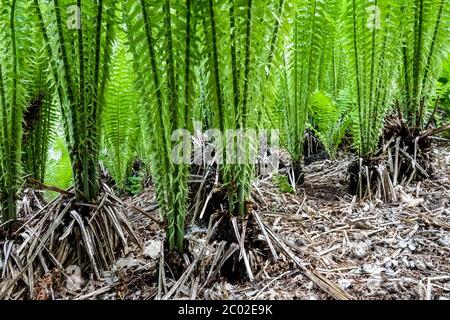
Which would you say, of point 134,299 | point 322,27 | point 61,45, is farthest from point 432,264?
point 61,45

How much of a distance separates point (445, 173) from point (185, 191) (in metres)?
1.63

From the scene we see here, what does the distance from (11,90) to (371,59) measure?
1.47 meters

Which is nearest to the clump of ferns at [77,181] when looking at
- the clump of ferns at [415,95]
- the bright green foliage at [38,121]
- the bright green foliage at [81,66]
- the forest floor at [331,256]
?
the bright green foliage at [81,66]

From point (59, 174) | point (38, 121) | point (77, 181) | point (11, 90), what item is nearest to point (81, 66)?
point (11, 90)

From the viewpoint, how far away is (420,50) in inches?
80.0

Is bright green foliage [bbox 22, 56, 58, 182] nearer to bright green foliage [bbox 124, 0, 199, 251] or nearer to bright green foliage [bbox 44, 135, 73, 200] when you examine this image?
bright green foliage [bbox 44, 135, 73, 200]

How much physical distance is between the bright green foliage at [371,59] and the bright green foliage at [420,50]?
0.11m

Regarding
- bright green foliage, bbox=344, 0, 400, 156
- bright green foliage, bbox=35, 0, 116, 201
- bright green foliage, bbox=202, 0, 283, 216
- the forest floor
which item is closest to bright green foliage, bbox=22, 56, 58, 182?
bright green foliage, bbox=35, 0, 116, 201

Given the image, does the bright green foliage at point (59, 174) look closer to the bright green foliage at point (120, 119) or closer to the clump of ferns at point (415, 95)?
the bright green foliage at point (120, 119)

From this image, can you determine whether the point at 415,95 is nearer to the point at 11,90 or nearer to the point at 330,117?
the point at 330,117

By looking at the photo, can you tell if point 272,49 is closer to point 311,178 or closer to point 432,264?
point 432,264

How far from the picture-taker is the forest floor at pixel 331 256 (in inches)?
49.6

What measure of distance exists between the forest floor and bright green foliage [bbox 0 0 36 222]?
1.38 feet

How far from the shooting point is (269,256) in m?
1.38
